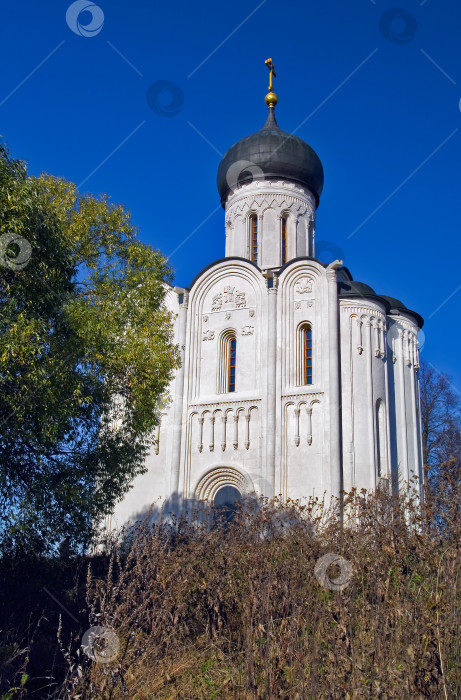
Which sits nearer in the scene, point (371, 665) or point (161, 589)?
point (371, 665)

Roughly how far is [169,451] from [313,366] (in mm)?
4727

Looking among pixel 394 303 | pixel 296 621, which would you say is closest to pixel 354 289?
pixel 394 303

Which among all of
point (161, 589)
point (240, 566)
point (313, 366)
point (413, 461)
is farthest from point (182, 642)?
point (413, 461)

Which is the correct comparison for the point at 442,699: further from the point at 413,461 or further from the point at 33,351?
the point at 413,461

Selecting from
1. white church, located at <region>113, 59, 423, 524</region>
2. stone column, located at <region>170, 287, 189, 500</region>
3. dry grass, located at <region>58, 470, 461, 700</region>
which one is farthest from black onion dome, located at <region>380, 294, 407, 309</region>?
dry grass, located at <region>58, 470, 461, 700</region>

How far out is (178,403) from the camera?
20.4m

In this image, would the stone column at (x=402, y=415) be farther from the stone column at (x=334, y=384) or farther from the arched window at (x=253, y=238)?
the arched window at (x=253, y=238)

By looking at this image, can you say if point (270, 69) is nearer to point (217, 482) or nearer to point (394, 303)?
point (394, 303)

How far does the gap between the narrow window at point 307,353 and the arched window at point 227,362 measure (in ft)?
6.85

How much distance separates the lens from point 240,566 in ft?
27.7

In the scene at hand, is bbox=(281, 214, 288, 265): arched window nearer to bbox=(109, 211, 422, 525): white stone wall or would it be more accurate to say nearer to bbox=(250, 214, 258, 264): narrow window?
bbox=(250, 214, 258, 264): narrow window

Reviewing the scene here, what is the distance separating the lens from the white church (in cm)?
1862

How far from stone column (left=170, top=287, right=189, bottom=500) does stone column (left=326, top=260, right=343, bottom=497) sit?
413 cm

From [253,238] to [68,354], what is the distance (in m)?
14.1
